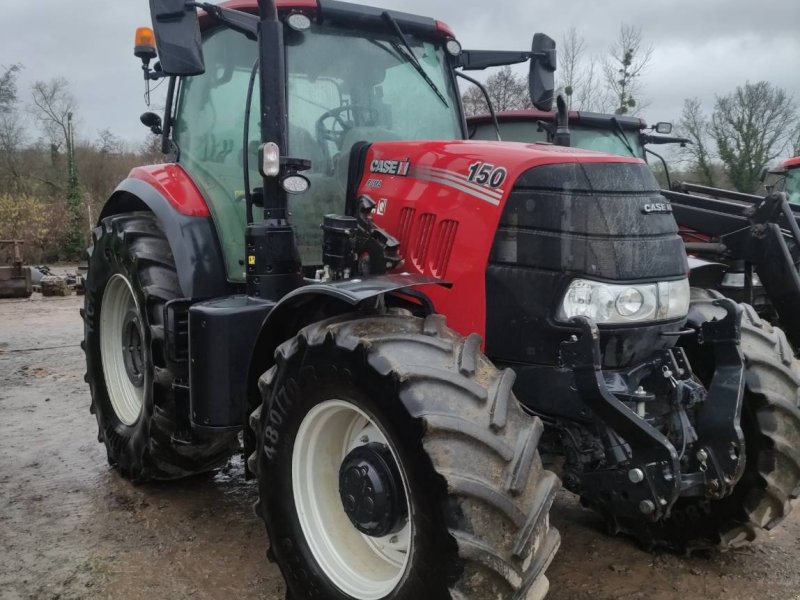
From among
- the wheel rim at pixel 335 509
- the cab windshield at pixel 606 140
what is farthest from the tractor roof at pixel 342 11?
the cab windshield at pixel 606 140

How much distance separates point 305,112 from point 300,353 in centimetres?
140

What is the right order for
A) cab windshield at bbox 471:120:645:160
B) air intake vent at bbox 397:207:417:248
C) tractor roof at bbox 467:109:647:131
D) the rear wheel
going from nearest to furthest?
1. the rear wheel
2. air intake vent at bbox 397:207:417:248
3. tractor roof at bbox 467:109:647:131
4. cab windshield at bbox 471:120:645:160

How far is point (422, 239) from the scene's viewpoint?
2.92m

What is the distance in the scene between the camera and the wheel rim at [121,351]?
4328mm

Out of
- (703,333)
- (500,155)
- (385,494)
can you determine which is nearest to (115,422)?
(385,494)

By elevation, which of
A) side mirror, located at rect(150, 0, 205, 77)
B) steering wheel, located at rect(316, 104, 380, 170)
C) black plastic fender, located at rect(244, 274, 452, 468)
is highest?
side mirror, located at rect(150, 0, 205, 77)

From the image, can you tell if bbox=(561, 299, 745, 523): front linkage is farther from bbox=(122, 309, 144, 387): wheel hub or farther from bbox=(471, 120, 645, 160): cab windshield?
bbox=(471, 120, 645, 160): cab windshield

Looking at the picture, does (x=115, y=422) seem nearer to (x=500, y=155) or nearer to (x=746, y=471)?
(x=500, y=155)

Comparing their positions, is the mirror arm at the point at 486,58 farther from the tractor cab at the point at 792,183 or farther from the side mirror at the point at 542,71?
the tractor cab at the point at 792,183

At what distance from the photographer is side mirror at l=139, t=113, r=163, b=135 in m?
4.26

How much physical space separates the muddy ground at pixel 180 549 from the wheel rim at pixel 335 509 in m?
0.49

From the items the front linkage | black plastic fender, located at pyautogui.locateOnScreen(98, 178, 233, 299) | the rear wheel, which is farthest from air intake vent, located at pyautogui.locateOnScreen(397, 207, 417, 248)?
black plastic fender, located at pyautogui.locateOnScreen(98, 178, 233, 299)

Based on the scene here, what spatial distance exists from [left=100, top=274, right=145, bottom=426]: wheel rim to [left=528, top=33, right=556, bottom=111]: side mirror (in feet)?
8.36

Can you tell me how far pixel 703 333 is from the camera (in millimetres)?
2877
